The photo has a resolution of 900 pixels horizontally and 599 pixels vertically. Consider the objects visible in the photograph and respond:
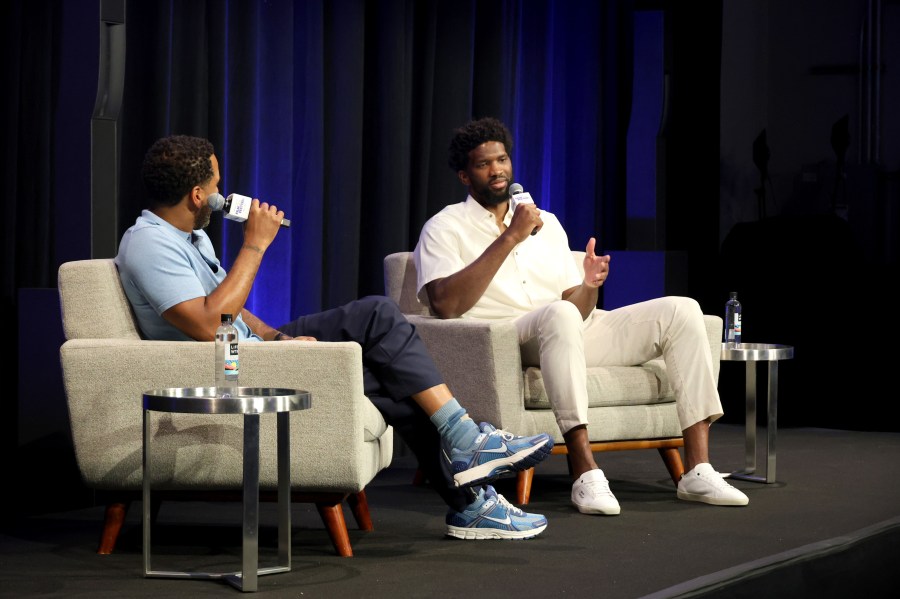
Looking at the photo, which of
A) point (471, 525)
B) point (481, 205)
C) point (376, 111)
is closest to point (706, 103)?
point (376, 111)

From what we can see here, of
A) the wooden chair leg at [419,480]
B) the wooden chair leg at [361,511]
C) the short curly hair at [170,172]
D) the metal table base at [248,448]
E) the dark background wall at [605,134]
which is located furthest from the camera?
the dark background wall at [605,134]

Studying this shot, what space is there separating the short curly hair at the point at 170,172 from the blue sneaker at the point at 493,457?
2.99 feet

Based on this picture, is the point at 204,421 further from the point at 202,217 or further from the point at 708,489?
the point at 708,489

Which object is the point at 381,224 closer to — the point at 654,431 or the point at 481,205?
the point at 481,205

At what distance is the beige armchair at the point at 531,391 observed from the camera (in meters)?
3.29

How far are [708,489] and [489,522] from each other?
800 millimetres

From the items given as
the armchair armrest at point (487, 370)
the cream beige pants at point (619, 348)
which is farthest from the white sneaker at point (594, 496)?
the armchair armrest at point (487, 370)

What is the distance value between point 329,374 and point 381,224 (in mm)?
1994

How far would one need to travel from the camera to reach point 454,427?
2.71m

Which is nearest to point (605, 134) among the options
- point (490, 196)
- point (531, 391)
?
point (490, 196)

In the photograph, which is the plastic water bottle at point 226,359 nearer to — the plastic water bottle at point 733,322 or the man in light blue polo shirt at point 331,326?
the man in light blue polo shirt at point 331,326

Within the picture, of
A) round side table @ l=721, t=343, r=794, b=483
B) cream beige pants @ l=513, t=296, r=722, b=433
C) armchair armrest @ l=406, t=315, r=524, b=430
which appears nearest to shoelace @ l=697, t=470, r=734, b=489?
cream beige pants @ l=513, t=296, r=722, b=433

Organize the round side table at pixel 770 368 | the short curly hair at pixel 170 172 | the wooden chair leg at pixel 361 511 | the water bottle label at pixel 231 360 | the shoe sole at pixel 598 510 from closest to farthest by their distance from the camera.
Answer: the water bottle label at pixel 231 360
the short curly hair at pixel 170 172
the wooden chair leg at pixel 361 511
the shoe sole at pixel 598 510
the round side table at pixel 770 368

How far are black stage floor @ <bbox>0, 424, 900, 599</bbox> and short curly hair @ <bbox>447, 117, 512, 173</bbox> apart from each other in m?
1.08
